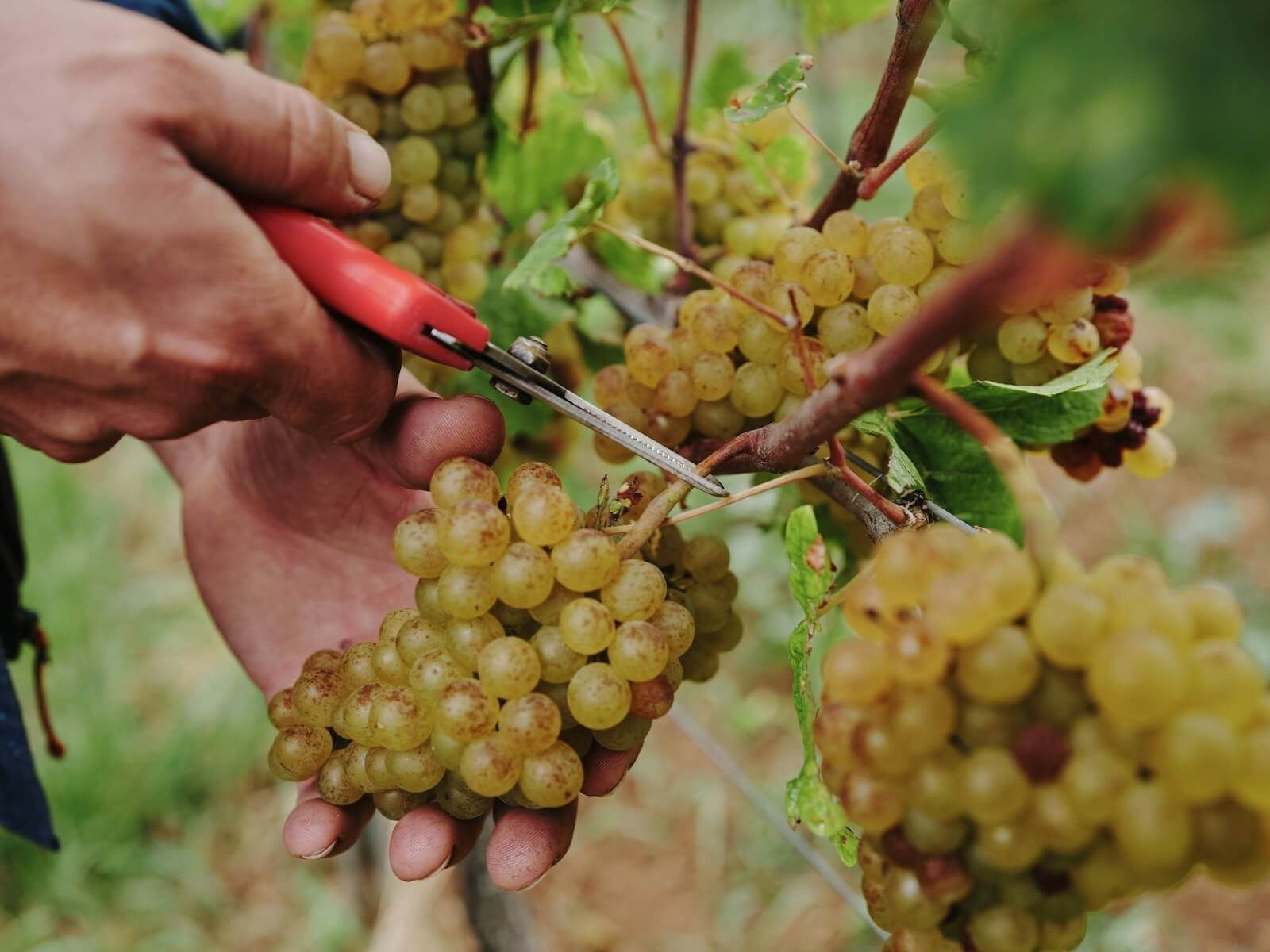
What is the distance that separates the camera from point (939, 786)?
0.48 meters

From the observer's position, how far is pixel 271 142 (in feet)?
2.11

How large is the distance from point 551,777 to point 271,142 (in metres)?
0.45

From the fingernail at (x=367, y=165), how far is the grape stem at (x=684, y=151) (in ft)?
1.14

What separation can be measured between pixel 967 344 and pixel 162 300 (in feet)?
1.90

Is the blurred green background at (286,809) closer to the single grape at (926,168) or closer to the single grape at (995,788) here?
the single grape at (926,168)

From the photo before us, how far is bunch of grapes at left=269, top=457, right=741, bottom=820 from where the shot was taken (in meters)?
0.62

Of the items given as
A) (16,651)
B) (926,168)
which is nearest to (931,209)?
(926,168)

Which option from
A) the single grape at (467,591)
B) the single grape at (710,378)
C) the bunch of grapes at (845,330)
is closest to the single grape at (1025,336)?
the bunch of grapes at (845,330)

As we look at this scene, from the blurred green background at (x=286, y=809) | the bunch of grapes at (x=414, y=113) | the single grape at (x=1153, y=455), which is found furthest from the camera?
the blurred green background at (x=286, y=809)

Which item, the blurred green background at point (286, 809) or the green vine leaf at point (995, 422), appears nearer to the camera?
the green vine leaf at point (995, 422)

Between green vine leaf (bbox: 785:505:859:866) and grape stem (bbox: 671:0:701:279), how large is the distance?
449mm

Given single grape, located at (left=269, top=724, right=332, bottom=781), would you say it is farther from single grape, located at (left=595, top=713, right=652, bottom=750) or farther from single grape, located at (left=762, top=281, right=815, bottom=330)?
single grape, located at (left=762, top=281, right=815, bottom=330)

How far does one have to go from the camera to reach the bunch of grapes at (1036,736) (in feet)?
1.43

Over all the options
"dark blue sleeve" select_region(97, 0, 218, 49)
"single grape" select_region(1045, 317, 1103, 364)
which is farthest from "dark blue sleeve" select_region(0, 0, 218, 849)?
"single grape" select_region(1045, 317, 1103, 364)
